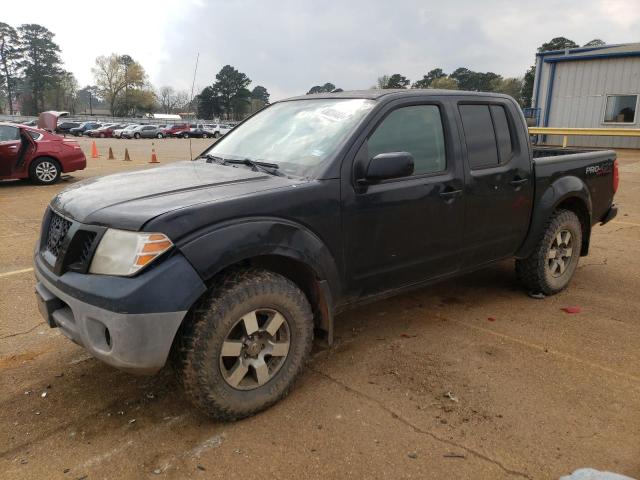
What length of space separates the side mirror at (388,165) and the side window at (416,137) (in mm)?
228

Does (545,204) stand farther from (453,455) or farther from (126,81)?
(126,81)

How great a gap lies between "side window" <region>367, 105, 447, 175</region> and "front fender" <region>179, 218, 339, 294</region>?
750mm

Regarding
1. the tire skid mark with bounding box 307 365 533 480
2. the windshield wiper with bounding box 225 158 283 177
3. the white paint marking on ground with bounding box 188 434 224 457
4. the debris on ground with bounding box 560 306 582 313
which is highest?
the windshield wiper with bounding box 225 158 283 177

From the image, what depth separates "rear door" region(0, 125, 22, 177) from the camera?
11297 millimetres

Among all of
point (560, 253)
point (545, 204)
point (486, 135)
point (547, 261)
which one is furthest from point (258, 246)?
point (560, 253)

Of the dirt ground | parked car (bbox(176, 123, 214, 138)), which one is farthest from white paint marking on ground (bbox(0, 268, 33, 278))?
parked car (bbox(176, 123, 214, 138))

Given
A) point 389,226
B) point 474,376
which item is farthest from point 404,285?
point 474,376

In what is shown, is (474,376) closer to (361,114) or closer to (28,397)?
(361,114)

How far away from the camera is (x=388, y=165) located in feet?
9.97

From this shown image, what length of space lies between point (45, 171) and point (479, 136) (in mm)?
11069

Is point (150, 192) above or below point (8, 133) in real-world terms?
below

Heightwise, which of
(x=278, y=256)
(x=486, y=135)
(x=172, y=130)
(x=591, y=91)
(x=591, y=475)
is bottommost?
(x=591, y=475)

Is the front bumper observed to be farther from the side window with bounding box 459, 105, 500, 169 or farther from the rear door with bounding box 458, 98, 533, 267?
the side window with bounding box 459, 105, 500, 169

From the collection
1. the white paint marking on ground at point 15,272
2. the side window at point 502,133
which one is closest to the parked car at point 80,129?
the white paint marking on ground at point 15,272
